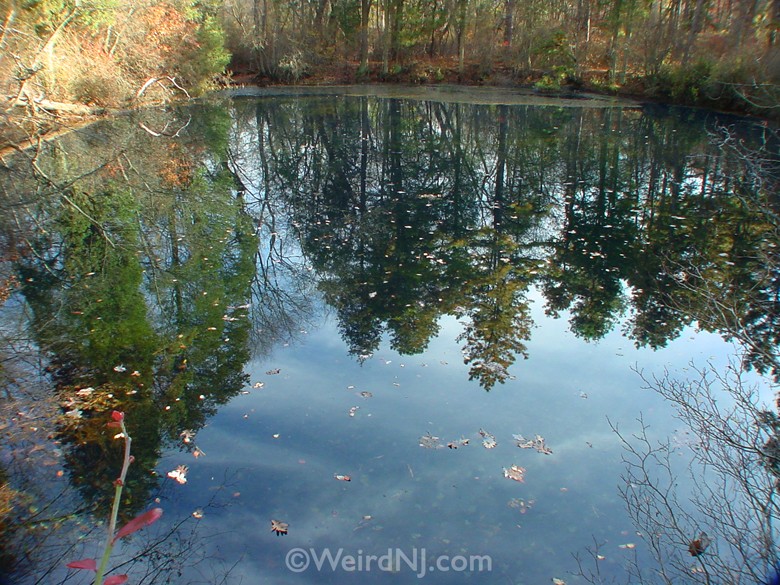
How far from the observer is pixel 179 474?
533 centimetres

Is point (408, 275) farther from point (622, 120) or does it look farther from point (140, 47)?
point (140, 47)

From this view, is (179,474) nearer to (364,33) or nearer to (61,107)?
(61,107)

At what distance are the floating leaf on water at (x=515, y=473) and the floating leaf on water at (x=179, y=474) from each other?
283 cm

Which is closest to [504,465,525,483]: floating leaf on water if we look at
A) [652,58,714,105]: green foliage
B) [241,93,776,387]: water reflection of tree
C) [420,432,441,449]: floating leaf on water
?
[420,432,441,449]: floating leaf on water

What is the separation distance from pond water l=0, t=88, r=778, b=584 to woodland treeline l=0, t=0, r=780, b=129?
499cm

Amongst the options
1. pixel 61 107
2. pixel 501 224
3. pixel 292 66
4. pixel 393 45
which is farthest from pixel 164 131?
pixel 393 45

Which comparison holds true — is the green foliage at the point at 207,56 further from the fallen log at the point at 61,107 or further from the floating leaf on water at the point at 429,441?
the floating leaf on water at the point at 429,441

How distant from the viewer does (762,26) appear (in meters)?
25.7

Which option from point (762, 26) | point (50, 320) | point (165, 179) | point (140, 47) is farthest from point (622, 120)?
point (50, 320)

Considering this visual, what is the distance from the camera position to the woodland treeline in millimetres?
21266

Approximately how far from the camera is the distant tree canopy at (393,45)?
2144cm

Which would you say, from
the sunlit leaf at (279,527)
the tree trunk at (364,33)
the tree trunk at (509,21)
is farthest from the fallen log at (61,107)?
the tree trunk at (509,21)

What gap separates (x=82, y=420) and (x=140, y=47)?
26.2 meters

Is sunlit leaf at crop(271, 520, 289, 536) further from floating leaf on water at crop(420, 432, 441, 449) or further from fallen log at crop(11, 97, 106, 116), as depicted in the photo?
fallen log at crop(11, 97, 106, 116)
